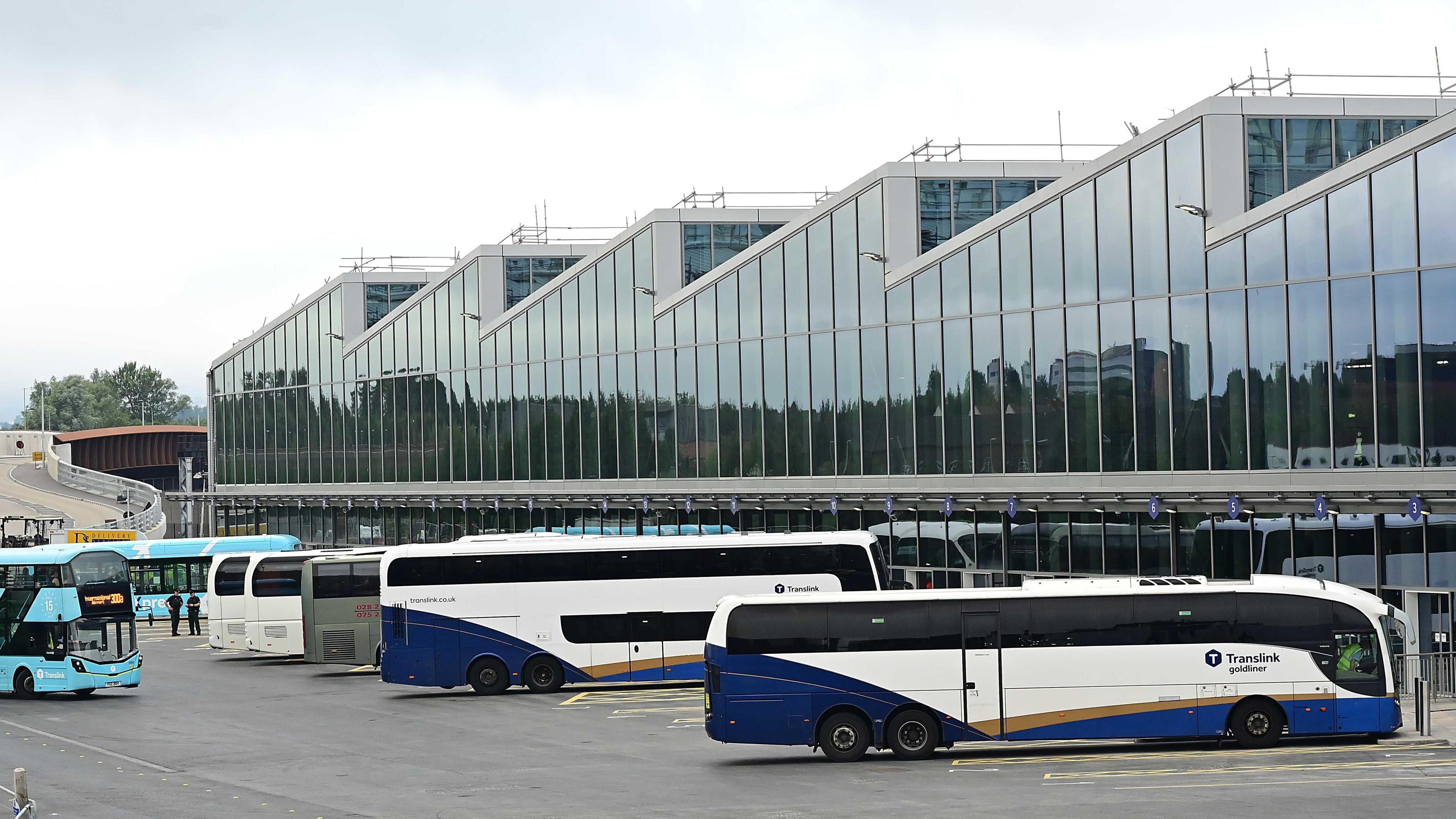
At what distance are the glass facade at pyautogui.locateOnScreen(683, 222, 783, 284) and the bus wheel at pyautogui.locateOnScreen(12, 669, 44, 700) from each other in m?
24.9

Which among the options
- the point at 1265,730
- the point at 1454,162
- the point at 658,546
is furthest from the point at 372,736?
the point at 1454,162

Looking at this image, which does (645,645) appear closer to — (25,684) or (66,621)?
(66,621)

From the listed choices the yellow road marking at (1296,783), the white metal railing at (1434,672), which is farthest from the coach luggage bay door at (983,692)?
the white metal railing at (1434,672)

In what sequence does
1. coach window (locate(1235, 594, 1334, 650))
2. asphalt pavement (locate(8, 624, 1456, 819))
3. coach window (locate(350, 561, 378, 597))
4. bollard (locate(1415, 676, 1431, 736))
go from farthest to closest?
coach window (locate(350, 561, 378, 597))
bollard (locate(1415, 676, 1431, 736))
coach window (locate(1235, 594, 1334, 650))
asphalt pavement (locate(8, 624, 1456, 819))

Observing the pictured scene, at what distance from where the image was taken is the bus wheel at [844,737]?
2547 cm

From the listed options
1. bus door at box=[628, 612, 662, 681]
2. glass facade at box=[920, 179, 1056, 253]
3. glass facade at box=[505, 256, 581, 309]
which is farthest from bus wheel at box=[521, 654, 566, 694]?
glass facade at box=[505, 256, 581, 309]

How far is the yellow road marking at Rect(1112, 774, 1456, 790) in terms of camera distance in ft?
69.8

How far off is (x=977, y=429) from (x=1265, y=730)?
16503mm

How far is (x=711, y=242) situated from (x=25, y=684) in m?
26.6

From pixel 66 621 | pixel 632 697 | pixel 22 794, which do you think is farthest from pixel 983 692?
pixel 66 621

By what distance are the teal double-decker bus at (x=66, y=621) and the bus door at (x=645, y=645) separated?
11930 mm

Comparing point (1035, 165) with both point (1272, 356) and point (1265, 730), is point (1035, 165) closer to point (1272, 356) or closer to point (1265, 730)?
point (1272, 356)

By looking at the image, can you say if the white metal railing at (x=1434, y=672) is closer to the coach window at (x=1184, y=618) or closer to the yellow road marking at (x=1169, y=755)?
the yellow road marking at (x=1169, y=755)

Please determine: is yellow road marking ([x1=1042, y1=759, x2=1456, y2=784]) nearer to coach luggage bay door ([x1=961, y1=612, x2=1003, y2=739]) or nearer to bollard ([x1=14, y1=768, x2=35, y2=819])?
coach luggage bay door ([x1=961, y1=612, x2=1003, y2=739])
